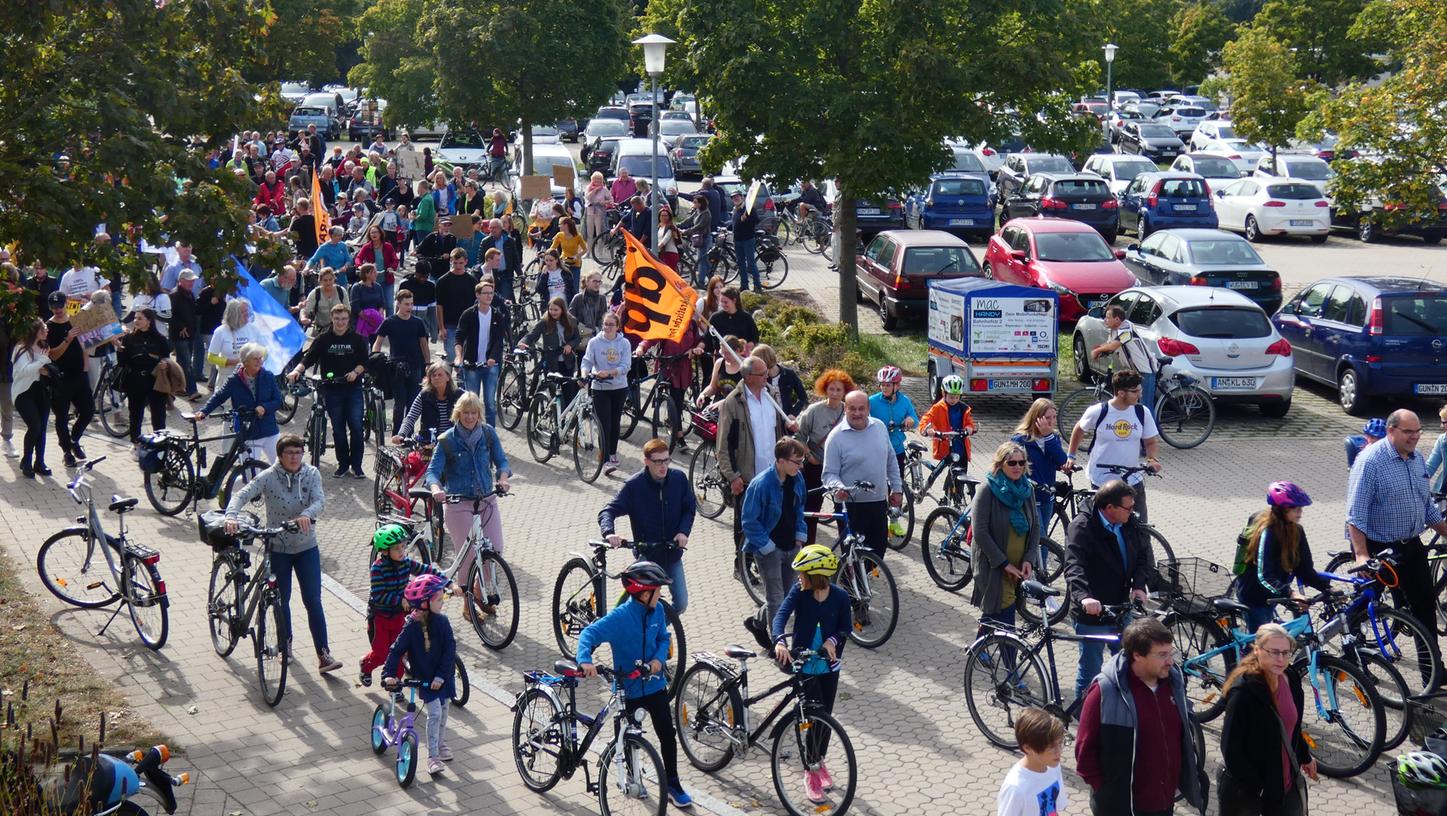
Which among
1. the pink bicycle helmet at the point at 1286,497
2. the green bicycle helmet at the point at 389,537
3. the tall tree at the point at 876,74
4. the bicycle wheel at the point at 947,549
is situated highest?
the tall tree at the point at 876,74

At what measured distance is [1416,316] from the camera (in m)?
18.7

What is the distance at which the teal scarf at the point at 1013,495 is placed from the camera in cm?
1073

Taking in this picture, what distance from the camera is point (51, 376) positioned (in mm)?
16078

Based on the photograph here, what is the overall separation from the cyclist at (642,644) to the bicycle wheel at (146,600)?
4.54 metres

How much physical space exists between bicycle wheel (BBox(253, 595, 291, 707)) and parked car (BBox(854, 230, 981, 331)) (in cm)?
1427

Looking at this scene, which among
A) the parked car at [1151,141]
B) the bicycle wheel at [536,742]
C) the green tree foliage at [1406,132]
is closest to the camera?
the bicycle wheel at [536,742]

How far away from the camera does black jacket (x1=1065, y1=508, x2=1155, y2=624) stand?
9805mm

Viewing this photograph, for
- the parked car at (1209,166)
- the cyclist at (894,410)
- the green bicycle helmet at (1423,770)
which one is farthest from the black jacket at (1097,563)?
the parked car at (1209,166)

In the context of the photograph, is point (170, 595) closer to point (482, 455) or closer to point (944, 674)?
point (482, 455)

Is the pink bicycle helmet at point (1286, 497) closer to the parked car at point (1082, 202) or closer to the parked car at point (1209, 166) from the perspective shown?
the parked car at point (1082, 202)

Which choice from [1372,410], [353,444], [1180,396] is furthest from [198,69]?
[1372,410]

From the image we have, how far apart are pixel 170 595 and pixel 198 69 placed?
422cm

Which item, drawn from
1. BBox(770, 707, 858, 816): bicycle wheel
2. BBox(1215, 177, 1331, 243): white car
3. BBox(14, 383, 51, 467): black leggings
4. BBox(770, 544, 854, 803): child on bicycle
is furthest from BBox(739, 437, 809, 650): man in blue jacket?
BBox(1215, 177, 1331, 243): white car

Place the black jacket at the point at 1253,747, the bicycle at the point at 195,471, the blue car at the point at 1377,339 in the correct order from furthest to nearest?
the blue car at the point at 1377,339 < the bicycle at the point at 195,471 < the black jacket at the point at 1253,747
